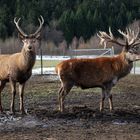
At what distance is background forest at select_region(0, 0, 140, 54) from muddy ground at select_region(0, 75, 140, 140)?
138ft

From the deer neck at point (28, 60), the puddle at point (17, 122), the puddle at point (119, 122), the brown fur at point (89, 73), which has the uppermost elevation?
the deer neck at point (28, 60)

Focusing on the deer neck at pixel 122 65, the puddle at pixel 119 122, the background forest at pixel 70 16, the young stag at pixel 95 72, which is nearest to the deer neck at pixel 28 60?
the young stag at pixel 95 72

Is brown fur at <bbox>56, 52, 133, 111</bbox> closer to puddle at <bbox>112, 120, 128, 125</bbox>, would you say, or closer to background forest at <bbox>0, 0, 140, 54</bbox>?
puddle at <bbox>112, 120, 128, 125</bbox>

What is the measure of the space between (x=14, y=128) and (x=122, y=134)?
272 centimetres

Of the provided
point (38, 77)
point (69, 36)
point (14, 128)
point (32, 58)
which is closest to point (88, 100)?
point (32, 58)

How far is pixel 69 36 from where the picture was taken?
63.6m

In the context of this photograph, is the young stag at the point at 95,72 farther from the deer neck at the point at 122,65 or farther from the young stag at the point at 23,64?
the young stag at the point at 23,64

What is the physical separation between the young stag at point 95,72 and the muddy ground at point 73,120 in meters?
0.66

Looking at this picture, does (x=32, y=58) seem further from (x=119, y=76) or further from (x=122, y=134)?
(x=122, y=134)

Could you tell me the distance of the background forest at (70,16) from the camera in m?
62.6

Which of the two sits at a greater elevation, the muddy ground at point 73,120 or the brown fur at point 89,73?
the brown fur at point 89,73

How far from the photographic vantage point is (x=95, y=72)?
16.4m

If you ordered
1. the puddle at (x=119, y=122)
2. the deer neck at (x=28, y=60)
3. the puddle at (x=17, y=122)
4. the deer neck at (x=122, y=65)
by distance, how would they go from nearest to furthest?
the puddle at (x=17, y=122)
the puddle at (x=119, y=122)
the deer neck at (x=28, y=60)
the deer neck at (x=122, y=65)

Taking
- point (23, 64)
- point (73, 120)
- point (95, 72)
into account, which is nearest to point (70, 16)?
point (95, 72)
